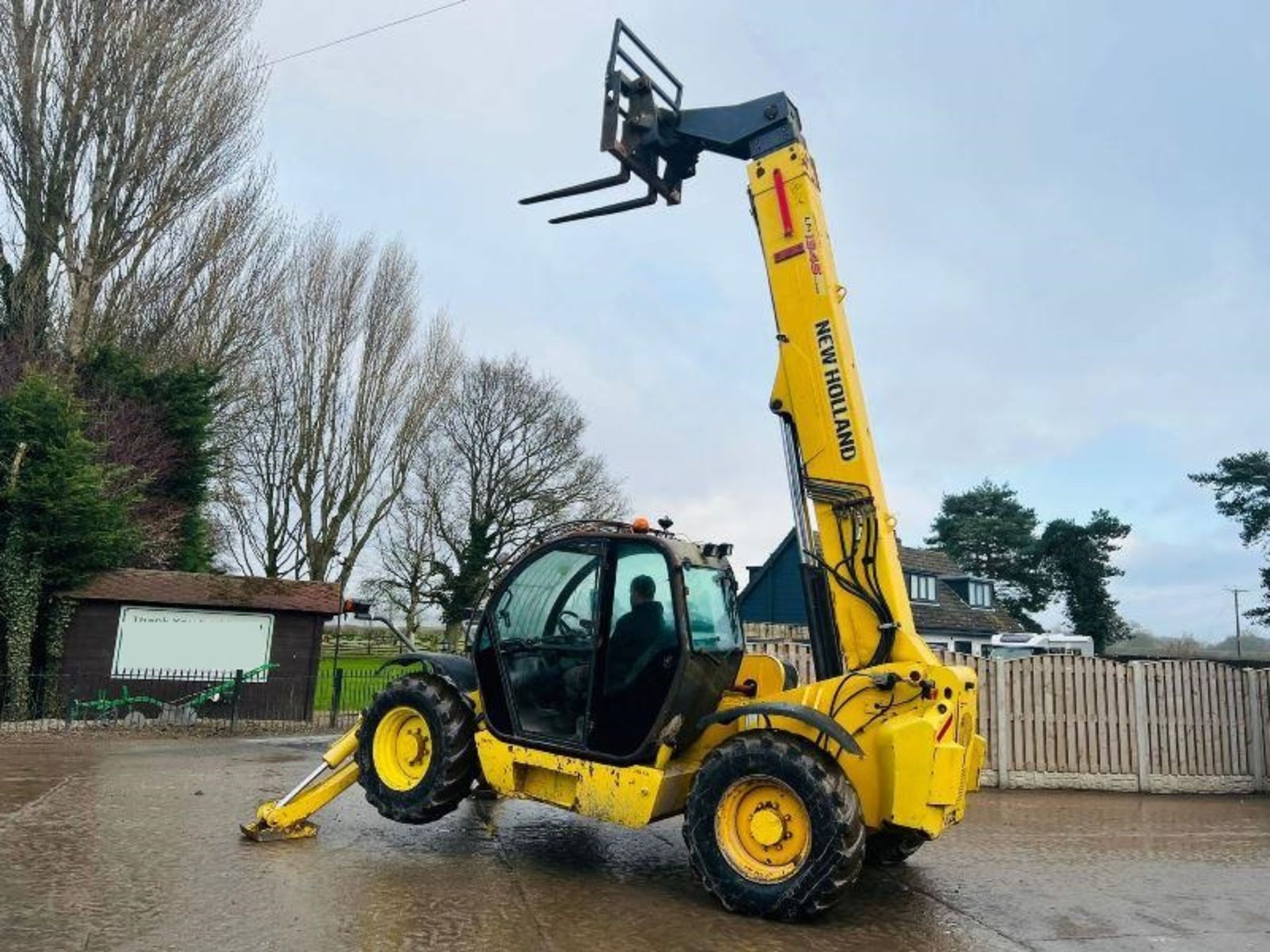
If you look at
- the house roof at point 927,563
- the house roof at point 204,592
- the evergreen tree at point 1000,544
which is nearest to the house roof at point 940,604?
the house roof at point 927,563

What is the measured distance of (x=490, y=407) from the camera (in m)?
35.3

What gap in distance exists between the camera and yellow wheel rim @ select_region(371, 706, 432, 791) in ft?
21.2

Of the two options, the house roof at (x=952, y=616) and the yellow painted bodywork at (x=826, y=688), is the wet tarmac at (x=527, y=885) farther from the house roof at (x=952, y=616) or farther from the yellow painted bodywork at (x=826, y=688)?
the house roof at (x=952, y=616)

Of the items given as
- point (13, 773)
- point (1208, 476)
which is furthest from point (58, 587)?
point (1208, 476)

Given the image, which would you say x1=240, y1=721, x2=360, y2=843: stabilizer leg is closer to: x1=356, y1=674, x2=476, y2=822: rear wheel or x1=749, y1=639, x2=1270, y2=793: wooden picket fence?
x1=356, y1=674, x2=476, y2=822: rear wheel

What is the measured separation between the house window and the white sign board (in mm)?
24442

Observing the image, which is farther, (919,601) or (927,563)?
(927,563)

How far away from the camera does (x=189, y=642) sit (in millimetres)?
16562

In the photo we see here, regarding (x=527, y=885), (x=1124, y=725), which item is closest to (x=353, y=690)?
(x=1124, y=725)

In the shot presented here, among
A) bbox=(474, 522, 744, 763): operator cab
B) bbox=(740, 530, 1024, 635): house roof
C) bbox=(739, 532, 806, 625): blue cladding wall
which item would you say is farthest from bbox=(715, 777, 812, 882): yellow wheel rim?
bbox=(739, 532, 806, 625): blue cladding wall

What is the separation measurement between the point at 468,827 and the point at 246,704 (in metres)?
10.8

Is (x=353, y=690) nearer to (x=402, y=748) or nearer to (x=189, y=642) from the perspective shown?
(x=189, y=642)

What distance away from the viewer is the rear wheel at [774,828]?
4844 millimetres

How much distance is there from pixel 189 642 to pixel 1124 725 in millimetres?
14631
